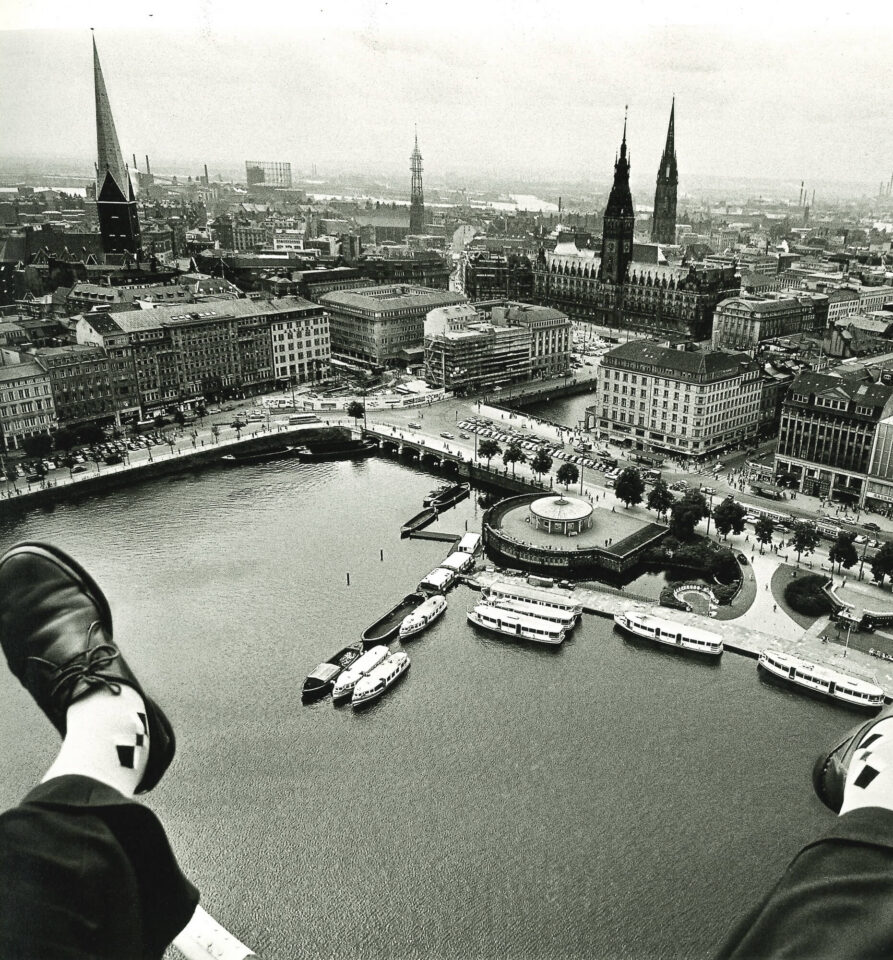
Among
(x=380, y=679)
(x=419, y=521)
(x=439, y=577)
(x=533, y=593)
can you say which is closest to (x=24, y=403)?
(x=419, y=521)

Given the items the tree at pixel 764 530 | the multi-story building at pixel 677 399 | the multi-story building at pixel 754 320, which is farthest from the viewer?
the multi-story building at pixel 754 320

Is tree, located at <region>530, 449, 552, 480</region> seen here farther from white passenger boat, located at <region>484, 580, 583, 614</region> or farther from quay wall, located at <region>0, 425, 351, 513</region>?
quay wall, located at <region>0, 425, 351, 513</region>

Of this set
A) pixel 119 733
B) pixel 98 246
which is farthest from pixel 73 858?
pixel 98 246

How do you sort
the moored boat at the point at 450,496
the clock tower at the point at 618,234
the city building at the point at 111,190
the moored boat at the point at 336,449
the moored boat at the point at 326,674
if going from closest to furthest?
the moored boat at the point at 326,674 → the moored boat at the point at 450,496 → the moored boat at the point at 336,449 → the city building at the point at 111,190 → the clock tower at the point at 618,234

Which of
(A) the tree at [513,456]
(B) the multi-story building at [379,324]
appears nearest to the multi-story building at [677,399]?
(A) the tree at [513,456]

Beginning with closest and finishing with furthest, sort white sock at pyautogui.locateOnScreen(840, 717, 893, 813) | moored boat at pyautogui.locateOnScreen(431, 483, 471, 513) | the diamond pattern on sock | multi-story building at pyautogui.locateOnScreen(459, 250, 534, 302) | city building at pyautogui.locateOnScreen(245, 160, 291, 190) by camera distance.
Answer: white sock at pyautogui.locateOnScreen(840, 717, 893, 813)
the diamond pattern on sock
moored boat at pyautogui.locateOnScreen(431, 483, 471, 513)
multi-story building at pyautogui.locateOnScreen(459, 250, 534, 302)
city building at pyautogui.locateOnScreen(245, 160, 291, 190)

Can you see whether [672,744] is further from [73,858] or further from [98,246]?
[98,246]

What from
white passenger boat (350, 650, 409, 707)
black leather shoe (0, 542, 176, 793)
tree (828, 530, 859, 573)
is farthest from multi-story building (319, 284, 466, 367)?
black leather shoe (0, 542, 176, 793)

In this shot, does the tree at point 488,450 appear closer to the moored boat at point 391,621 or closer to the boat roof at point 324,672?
the moored boat at point 391,621
